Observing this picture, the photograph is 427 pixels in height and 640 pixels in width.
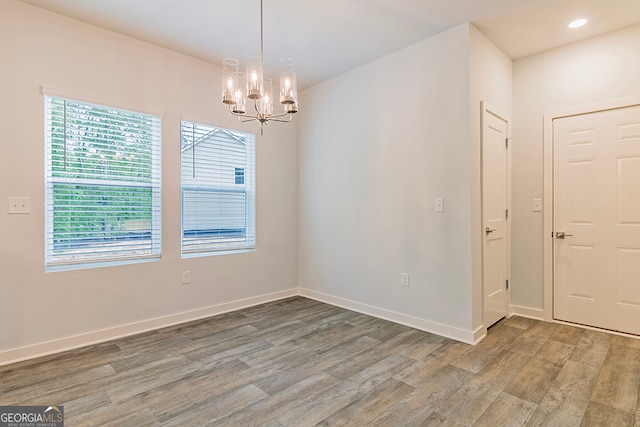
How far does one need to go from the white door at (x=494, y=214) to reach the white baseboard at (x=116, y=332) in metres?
2.57

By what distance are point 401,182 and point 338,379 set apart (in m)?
2.01

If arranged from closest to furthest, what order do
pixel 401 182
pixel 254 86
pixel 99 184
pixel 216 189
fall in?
pixel 254 86 → pixel 99 184 → pixel 401 182 → pixel 216 189

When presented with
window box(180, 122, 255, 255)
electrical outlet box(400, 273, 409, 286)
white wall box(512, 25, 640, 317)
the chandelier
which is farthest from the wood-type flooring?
the chandelier

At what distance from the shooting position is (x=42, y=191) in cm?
271

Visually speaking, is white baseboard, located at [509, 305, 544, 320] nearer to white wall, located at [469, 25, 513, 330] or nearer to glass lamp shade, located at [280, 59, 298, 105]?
white wall, located at [469, 25, 513, 330]

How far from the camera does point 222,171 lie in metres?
3.88

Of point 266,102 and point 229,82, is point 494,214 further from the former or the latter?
point 229,82

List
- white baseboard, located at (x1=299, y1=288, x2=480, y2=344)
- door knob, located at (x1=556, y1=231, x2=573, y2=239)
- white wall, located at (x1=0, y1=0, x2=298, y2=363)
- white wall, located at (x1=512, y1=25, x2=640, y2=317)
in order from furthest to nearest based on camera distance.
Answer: door knob, located at (x1=556, y1=231, x2=573, y2=239) → white wall, located at (x1=512, y1=25, x2=640, y2=317) → white baseboard, located at (x1=299, y1=288, x2=480, y2=344) → white wall, located at (x1=0, y1=0, x2=298, y2=363)

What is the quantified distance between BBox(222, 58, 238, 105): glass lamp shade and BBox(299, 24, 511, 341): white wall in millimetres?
1836

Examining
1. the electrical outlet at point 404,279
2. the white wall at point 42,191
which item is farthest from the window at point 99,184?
the electrical outlet at point 404,279

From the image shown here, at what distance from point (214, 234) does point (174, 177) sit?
2.55 ft

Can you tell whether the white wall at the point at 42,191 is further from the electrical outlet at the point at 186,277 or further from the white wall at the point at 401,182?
the white wall at the point at 401,182

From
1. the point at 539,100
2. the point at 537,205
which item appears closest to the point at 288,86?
the point at 539,100

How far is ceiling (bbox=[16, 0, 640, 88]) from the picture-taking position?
2.64 m
